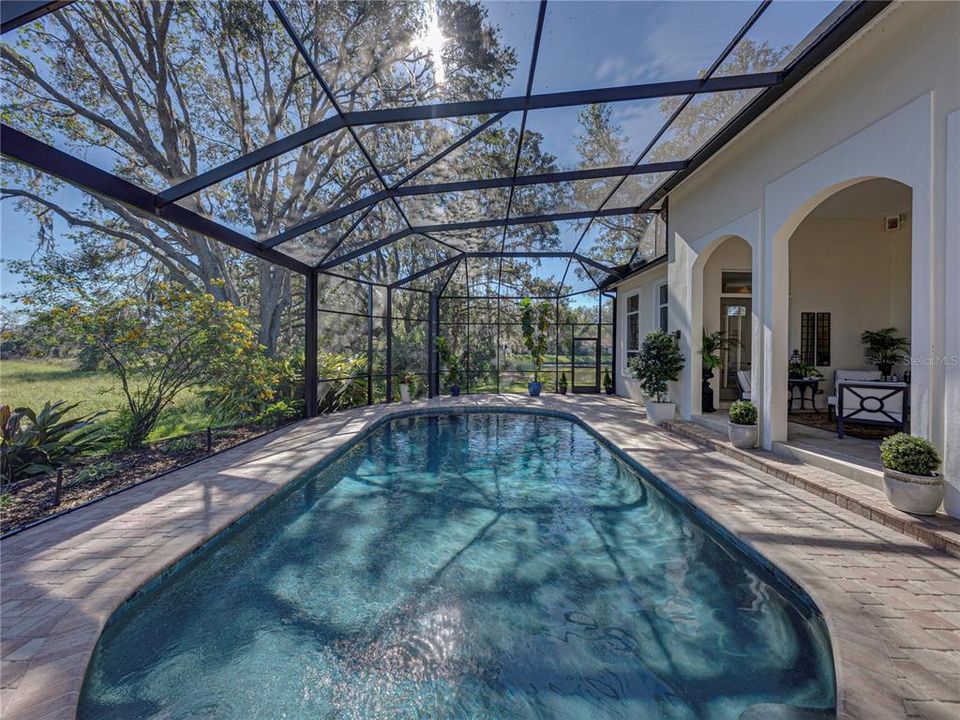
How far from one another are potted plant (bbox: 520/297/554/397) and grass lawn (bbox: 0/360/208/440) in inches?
366

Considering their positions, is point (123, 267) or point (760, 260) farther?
point (123, 267)

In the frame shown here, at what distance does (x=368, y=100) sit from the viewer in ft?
14.1

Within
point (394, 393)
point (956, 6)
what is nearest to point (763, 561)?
point (956, 6)

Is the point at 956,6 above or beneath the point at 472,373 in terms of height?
above

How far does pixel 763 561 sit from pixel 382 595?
288cm

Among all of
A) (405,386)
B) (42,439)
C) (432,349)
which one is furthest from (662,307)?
(42,439)

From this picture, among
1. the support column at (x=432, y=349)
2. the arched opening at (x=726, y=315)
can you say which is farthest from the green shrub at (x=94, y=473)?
the arched opening at (x=726, y=315)

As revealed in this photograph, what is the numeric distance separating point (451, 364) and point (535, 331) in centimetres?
322

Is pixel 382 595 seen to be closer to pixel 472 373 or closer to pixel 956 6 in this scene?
pixel 956 6

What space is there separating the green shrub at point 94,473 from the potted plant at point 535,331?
10011 millimetres

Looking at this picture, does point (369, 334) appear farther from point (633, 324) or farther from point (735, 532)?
point (735, 532)

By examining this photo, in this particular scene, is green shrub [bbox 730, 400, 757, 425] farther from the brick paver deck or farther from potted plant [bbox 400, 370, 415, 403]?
potted plant [bbox 400, 370, 415, 403]

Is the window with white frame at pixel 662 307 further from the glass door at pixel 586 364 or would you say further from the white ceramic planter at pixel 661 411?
the glass door at pixel 586 364

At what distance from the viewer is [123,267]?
310 inches
